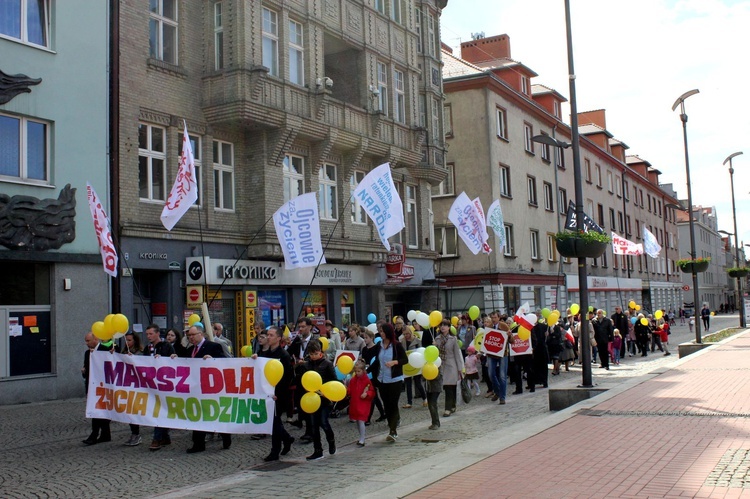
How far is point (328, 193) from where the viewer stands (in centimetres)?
2509

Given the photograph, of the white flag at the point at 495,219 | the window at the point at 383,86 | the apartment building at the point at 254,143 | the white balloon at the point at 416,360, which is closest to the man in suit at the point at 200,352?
the white balloon at the point at 416,360

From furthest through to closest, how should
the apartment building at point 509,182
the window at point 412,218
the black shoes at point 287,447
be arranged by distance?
1. the apartment building at point 509,182
2. the window at point 412,218
3. the black shoes at point 287,447

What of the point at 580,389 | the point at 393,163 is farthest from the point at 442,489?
the point at 393,163

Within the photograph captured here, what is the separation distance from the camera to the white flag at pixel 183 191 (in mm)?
14445

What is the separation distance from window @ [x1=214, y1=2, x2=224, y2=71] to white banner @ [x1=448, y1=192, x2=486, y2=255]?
7870 millimetres

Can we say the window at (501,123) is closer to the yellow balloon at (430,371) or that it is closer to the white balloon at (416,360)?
the yellow balloon at (430,371)

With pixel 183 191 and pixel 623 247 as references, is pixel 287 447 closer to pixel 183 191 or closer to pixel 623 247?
pixel 183 191

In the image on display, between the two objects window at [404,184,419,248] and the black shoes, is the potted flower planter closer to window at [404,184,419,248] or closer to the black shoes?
the black shoes

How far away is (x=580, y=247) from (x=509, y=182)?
24.3 metres

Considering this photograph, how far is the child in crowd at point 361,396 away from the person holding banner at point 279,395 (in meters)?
0.94

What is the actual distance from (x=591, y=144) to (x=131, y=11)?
136 feet

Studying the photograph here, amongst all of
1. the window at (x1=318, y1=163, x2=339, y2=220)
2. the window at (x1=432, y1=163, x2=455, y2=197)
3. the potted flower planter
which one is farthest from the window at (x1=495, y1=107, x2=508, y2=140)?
the potted flower planter

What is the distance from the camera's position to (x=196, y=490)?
8.55 meters

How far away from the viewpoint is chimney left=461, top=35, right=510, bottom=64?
4556cm
